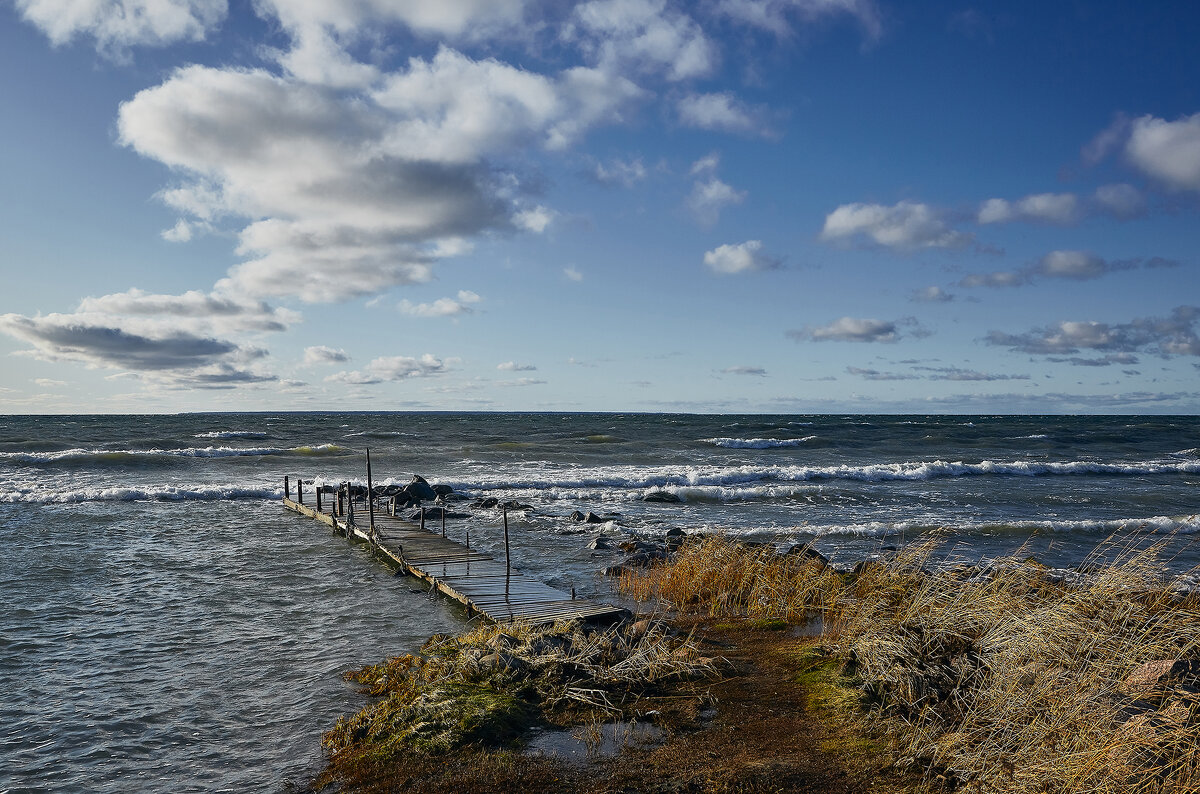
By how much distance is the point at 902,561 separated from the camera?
458 inches

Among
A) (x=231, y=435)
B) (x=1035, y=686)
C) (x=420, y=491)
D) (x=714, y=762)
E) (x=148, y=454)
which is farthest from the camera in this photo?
(x=231, y=435)

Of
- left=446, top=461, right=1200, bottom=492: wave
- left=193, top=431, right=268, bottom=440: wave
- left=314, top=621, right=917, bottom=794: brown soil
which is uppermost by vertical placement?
left=193, top=431, right=268, bottom=440: wave

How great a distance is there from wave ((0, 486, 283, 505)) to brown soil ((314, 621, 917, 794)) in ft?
85.4

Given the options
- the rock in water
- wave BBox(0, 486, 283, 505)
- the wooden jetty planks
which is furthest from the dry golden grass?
wave BBox(0, 486, 283, 505)

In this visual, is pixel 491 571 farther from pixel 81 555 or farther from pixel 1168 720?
pixel 1168 720

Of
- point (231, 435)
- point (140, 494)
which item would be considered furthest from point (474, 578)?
point (231, 435)

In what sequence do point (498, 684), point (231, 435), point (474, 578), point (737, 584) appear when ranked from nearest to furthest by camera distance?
point (498, 684) < point (737, 584) < point (474, 578) < point (231, 435)

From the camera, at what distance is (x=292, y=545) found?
1962 centimetres

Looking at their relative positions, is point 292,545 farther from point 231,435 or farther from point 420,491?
point 231,435

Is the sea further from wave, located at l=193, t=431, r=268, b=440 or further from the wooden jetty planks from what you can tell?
wave, located at l=193, t=431, r=268, b=440

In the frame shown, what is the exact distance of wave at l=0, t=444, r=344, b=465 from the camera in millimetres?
41312

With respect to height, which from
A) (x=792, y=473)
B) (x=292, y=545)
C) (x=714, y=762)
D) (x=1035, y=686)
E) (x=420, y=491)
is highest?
(x=1035, y=686)

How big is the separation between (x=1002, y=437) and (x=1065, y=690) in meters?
72.7

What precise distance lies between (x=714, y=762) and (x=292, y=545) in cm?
1596
